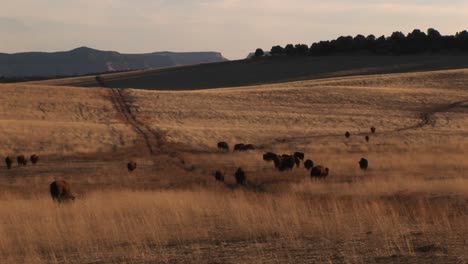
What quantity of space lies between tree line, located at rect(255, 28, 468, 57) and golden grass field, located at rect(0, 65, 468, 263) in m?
39.9

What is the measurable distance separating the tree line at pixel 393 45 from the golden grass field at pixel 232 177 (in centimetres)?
3991

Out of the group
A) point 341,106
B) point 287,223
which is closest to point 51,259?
point 287,223

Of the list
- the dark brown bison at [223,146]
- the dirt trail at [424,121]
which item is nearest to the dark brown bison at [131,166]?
the dark brown bison at [223,146]

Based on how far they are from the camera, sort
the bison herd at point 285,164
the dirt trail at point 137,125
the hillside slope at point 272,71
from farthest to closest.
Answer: the hillside slope at point 272,71 → the dirt trail at point 137,125 → the bison herd at point 285,164

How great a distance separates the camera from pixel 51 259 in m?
10.7

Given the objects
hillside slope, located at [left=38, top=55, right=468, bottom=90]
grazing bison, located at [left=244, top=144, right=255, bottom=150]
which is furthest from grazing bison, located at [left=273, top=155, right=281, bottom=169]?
hillside slope, located at [left=38, top=55, right=468, bottom=90]

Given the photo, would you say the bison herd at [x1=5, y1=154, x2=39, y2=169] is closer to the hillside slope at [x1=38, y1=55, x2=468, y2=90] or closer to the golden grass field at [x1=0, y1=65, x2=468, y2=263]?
the golden grass field at [x1=0, y1=65, x2=468, y2=263]

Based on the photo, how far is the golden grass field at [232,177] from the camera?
11.2m

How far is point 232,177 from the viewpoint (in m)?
26.3

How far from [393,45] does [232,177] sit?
89505mm

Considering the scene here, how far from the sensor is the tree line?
110 m

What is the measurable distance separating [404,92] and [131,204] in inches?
1928

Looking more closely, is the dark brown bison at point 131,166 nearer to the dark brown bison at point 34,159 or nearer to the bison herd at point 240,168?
the bison herd at point 240,168

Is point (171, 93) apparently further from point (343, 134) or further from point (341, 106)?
point (343, 134)
